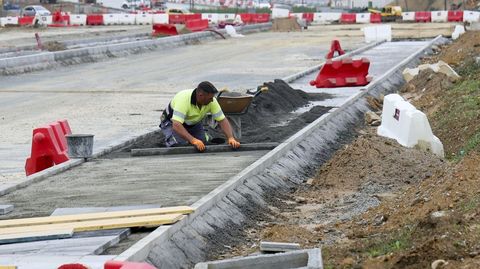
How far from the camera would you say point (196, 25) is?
64.8 metres

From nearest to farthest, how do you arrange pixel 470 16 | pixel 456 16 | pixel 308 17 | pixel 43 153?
pixel 43 153
pixel 470 16
pixel 456 16
pixel 308 17

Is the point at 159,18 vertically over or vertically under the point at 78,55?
under

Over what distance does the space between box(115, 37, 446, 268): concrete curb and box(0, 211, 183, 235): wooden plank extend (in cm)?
17

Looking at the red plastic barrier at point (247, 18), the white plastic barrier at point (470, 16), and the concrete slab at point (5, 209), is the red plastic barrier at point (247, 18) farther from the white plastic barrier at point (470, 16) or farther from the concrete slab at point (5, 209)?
the concrete slab at point (5, 209)

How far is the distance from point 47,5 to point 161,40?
2240 inches

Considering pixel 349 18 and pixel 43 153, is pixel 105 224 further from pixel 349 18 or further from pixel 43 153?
pixel 349 18

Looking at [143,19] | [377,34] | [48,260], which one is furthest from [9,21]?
[48,260]

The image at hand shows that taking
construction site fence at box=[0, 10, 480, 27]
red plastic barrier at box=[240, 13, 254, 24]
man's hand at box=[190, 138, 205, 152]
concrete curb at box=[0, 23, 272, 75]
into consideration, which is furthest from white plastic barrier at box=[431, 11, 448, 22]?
man's hand at box=[190, 138, 205, 152]

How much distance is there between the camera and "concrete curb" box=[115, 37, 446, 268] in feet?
30.4

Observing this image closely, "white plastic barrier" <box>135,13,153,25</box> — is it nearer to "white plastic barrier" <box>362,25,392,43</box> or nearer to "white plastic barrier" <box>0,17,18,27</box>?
"white plastic barrier" <box>0,17,18,27</box>

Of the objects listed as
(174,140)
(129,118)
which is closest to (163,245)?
(174,140)

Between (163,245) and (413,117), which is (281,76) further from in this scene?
(163,245)

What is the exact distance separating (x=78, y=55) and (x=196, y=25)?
24.6 meters

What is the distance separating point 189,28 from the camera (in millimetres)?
63312
